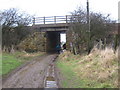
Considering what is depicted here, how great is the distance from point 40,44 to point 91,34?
39.1 feet

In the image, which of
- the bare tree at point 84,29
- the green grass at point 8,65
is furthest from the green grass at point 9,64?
the bare tree at point 84,29

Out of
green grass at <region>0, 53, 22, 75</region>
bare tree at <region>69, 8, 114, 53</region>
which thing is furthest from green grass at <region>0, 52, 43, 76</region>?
bare tree at <region>69, 8, 114, 53</region>

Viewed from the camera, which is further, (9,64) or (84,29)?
(84,29)

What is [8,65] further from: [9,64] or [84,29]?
[84,29]

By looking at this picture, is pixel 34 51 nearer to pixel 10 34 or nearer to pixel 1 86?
pixel 10 34

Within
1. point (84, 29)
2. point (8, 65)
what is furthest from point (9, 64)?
point (84, 29)

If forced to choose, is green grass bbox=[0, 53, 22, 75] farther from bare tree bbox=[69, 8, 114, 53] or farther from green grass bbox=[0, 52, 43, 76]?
bare tree bbox=[69, 8, 114, 53]

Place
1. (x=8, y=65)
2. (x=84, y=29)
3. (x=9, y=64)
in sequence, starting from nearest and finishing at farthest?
(x=8, y=65), (x=9, y=64), (x=84, y=29)

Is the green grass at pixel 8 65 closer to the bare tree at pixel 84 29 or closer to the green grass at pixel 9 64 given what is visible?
the green grass at pixel 9 64

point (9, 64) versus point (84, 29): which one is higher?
point (84, 29)

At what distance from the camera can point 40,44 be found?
118 ft

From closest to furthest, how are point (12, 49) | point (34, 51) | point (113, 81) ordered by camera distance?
point (113, 81) → point (12, 49) → point (34, 51)

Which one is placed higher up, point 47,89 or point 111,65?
point 111,65

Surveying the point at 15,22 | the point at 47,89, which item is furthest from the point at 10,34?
the point at 47,89
